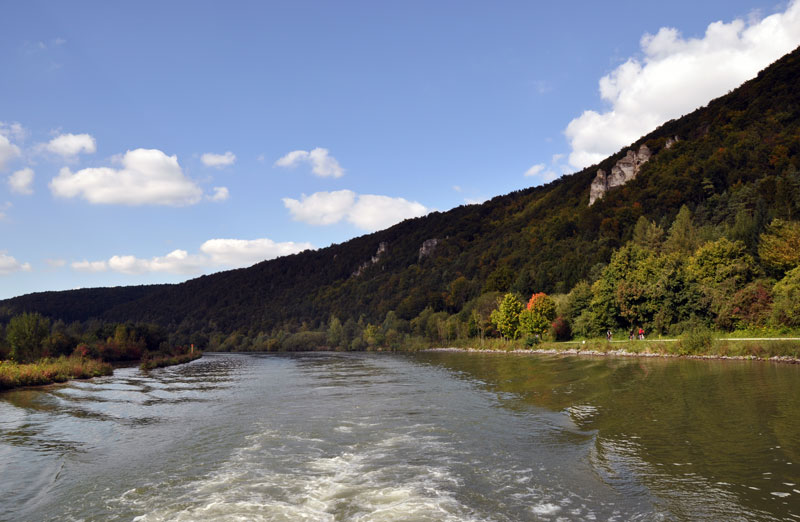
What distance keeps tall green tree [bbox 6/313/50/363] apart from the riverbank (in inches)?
2741

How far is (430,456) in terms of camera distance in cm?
1608

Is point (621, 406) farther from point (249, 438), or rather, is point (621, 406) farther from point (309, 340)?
point (309, 340)

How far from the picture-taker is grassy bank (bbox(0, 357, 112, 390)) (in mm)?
42312

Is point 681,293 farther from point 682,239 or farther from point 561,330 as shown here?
point 682,239

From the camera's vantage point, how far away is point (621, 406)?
23594mm

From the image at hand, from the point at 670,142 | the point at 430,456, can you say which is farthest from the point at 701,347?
the point at 670,142

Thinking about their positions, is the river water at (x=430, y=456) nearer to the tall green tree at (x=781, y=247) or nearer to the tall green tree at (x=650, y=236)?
the tall green tree at (x=781, y=247)

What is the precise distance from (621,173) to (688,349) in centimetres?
15309

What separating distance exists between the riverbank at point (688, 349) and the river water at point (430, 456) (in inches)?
355

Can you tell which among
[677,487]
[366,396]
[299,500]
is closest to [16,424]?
[366,396]

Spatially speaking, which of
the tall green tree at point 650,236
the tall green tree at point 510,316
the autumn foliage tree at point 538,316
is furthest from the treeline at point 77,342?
the tall green tree at point 650,236

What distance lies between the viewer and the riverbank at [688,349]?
3919cm

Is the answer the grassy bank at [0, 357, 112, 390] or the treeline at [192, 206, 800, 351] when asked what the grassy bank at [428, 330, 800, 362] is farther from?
the grassy bank at [0, 357, 112, 390]

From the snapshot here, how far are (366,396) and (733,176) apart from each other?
138 metres
